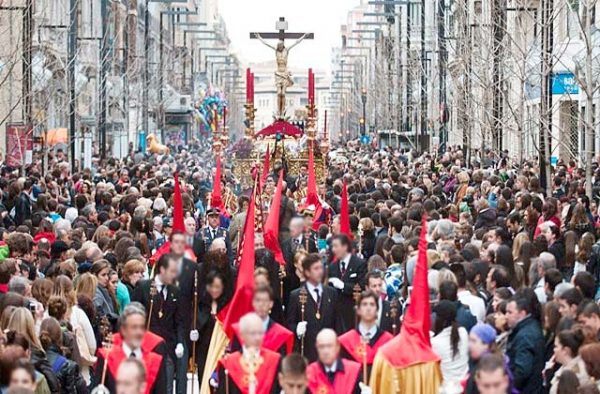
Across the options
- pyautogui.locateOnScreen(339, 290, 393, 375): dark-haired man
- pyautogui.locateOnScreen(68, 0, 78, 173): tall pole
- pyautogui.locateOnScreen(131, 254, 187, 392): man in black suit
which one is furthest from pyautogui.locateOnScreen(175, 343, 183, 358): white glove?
pyautogui.locateOnScreen(68, 0, 78, 173): tall pole

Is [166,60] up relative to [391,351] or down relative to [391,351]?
up

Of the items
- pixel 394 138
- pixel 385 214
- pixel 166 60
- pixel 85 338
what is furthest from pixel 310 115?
pixel 166 60

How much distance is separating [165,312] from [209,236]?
5.42 metres

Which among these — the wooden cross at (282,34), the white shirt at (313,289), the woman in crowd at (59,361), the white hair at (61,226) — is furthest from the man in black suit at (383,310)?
the wooden cross at (282,34)

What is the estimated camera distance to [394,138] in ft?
255

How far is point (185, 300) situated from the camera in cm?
1628

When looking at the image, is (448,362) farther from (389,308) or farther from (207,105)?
(207,105)

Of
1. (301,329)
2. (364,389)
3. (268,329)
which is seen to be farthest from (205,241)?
Answer: (364,389)

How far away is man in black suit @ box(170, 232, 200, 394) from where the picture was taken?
1424 centimetres

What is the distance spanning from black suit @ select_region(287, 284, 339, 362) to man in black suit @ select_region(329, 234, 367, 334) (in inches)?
6.6

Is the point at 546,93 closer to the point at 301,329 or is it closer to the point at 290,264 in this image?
the point at 290,264

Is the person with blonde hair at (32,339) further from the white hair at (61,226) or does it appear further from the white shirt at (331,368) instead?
the white hair at (61,226)

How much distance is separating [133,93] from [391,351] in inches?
2401

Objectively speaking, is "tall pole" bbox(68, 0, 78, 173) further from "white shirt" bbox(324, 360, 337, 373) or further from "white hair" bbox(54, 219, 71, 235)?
"white shirt" bbox(324, 360, 337, 373)
